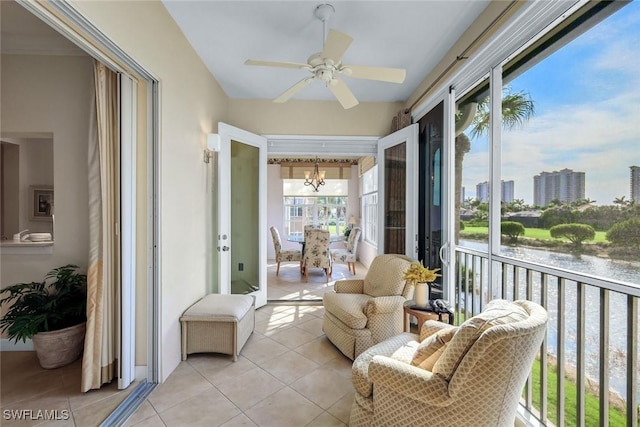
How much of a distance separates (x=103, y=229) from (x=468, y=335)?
2.35m

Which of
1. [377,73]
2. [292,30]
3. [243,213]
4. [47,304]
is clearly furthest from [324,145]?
[47,304]

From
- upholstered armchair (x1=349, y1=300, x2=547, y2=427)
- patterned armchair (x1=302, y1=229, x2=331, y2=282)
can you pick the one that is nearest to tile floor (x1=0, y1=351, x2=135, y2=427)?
upholstered armchair (x1=349, y1=300, x2=547, y2=427)

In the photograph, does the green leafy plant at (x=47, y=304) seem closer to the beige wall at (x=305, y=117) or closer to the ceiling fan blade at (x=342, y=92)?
the beige wall at (x=305, y=117)

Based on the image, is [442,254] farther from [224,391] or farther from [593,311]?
[224,391]

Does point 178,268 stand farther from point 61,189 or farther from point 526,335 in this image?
point 526,335

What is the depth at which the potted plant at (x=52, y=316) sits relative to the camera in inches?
77.2

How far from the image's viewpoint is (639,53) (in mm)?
1130

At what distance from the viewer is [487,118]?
2.12 m

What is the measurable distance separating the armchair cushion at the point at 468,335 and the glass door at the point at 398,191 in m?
1.93

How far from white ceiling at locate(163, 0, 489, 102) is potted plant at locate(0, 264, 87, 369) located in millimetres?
2362

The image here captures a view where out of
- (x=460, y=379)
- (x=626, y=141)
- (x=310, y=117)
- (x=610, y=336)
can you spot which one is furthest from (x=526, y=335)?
(x=310, y=117)

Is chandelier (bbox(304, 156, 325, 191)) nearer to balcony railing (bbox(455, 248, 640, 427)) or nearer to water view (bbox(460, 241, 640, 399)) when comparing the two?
balcony railing (bbox(455, 248, 640, 427))

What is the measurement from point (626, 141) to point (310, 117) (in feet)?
10.1

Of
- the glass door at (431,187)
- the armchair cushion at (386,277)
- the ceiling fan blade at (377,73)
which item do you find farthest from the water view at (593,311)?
the ceiling fan blade at (377,73)
